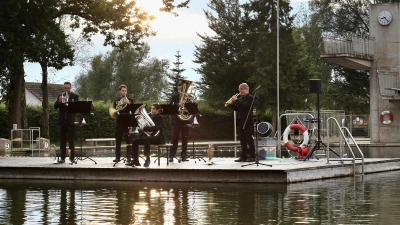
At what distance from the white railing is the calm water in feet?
82.0

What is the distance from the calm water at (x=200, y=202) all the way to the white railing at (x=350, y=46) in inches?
984

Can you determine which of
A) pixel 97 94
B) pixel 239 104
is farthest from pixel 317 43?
pixel 239 104

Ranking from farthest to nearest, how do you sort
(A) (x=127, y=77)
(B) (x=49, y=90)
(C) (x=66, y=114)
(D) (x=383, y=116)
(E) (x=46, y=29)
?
(A) (x=127, y=77), (B) (x=49, y=90), (D) (x=383, y=116), (E) (x=46, y=29), (C) (x=66, y=114)

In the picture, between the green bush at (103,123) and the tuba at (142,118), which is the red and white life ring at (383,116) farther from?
the tuba at (142,118)

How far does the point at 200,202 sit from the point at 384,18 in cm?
3075

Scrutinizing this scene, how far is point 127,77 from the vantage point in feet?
277

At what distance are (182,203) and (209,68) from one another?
48042 mm

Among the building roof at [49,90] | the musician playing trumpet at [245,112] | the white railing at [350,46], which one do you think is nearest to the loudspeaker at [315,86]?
the musician playing trumpet at [245,112]

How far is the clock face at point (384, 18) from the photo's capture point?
41250 millimetres

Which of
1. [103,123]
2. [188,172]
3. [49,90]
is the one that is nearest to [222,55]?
[103,123]

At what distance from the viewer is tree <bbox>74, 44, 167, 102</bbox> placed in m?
85.0

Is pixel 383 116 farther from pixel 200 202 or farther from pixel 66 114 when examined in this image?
pixel 200 202

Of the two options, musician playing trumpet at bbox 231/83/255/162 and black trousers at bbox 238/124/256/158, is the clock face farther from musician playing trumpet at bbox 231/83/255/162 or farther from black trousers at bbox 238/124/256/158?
musician playing trumpet at bbox 231/83/255/162

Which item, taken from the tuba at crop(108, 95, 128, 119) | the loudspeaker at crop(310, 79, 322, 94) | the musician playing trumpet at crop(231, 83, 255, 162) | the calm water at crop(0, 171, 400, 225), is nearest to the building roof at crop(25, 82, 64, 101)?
the tuba at crop(108, 95, 128, 119)
